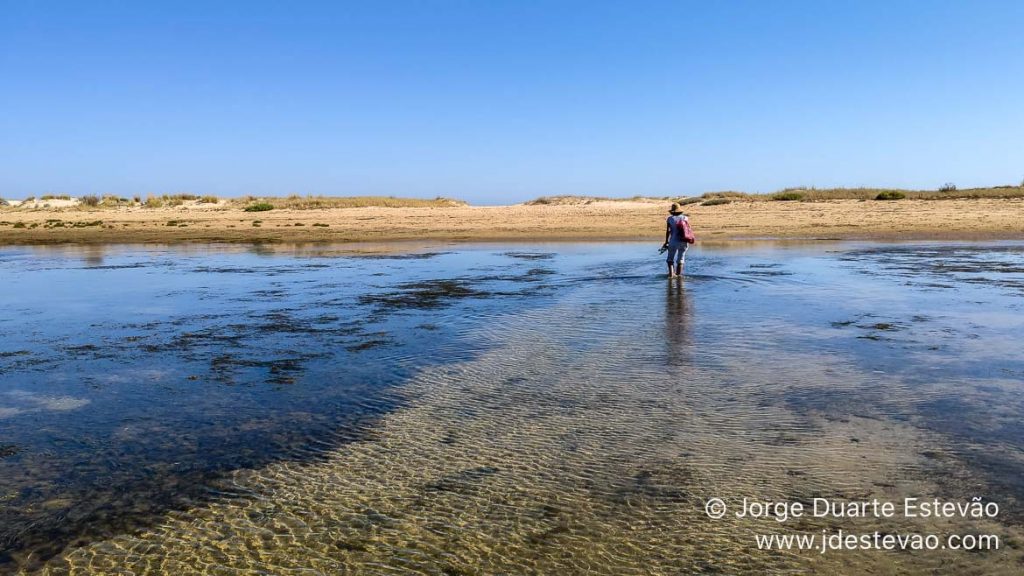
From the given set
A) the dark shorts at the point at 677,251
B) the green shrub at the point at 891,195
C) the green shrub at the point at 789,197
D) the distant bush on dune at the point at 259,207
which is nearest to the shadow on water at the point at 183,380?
the dark shorts at the point at 677,251

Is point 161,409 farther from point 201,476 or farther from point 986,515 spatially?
point 986,515

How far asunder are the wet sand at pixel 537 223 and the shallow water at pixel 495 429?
17284mm

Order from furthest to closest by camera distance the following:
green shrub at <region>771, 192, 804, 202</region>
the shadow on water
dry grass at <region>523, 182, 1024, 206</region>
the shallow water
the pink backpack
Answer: green shrub at <region>771, 192, 804, 202</region>
dry grass at <region>523, 182, 1024, 206</region>
the pink backpack
the shadow on water
the shallow water

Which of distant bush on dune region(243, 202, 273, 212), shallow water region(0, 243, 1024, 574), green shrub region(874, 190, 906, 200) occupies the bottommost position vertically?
shallow water region(0, 243, 1024, 574)

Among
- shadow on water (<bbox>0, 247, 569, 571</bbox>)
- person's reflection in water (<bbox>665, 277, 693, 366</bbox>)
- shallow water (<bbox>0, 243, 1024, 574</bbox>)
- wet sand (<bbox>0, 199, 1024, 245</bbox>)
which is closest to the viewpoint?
shallow water (<bbox>0, 243, 1024, 574</bbox>)

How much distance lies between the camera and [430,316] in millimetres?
10617

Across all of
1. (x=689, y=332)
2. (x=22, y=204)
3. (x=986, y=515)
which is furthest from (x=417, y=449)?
(x=22, y=204)

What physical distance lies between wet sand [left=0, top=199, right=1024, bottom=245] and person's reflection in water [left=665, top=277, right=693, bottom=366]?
1550 cm

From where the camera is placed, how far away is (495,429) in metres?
5.47

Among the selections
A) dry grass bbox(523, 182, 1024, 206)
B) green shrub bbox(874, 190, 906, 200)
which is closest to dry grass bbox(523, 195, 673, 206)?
dry grass bbox(523, 182, 1024, 206)

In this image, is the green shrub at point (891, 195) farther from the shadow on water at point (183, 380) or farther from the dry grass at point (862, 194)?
the shadow on water at point (183, 380)

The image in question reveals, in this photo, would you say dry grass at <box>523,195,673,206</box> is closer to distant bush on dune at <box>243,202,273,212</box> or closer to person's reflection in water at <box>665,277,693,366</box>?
distant bush on dune at <box>243,202,273,212</box>

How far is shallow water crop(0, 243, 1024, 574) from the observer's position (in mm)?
3750

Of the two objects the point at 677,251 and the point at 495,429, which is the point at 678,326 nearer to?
the point at 495,429
